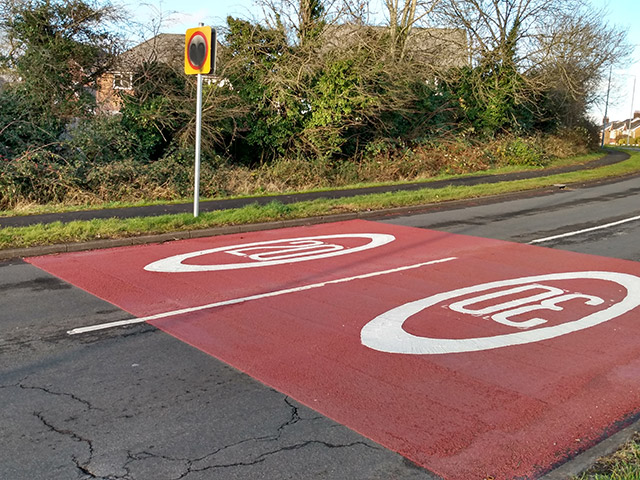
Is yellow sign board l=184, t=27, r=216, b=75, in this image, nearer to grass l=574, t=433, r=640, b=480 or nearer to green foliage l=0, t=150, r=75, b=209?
green foliage l=0, t=150, r=75, b=209

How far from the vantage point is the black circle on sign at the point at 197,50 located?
36.7 feet

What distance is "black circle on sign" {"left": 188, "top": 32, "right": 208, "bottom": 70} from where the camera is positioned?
440 inches

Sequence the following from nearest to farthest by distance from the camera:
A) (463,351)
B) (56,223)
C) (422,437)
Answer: (422,437)
(463,351)
(56,223)

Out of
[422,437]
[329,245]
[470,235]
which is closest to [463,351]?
[422,437]

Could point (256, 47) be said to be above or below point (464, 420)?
above

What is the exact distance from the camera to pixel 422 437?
4.07 m

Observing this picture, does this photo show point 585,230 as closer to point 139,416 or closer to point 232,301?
point 232,301

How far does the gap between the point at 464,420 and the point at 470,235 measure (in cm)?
781

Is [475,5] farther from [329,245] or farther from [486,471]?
[486,471]

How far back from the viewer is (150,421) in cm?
419

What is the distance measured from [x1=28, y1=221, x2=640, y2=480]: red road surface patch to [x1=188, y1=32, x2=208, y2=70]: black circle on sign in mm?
3375

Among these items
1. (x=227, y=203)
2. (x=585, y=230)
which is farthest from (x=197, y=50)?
(x=585, y=230)

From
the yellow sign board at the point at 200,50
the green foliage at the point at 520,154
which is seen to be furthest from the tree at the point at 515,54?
the yellow sign board at the point at 200,50

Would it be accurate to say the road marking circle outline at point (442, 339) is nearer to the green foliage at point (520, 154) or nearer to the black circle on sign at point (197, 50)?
the black circle on sign at point (197, 50)
